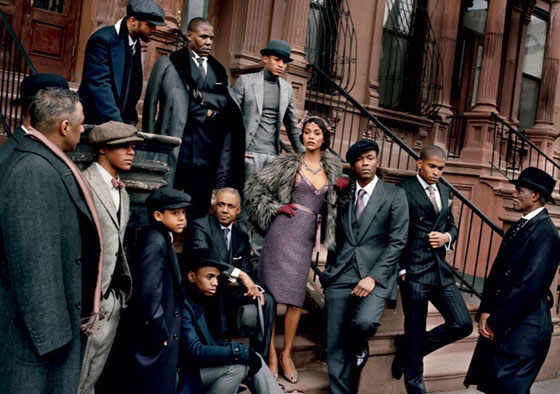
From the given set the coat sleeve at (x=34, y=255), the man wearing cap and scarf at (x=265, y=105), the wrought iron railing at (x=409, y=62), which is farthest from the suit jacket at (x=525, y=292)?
the wrought iron railing at (x=409, y=62)

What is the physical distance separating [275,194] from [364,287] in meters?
1.00

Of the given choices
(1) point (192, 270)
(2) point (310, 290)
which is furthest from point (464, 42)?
(1) point (192, 270)

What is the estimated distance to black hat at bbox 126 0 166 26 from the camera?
3.90 metres

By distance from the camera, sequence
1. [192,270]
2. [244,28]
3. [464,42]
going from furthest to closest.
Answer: [464,42] → [244,28] → [192,270]

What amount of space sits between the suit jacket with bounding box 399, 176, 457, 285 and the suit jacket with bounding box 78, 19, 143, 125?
8.03 ft

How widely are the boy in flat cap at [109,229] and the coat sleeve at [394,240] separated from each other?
6.64 feet

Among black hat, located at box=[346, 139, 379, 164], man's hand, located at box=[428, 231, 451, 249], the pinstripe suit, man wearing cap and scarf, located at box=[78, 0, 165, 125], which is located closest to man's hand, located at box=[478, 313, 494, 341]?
the pinstripe suit

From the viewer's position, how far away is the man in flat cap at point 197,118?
4793 mm

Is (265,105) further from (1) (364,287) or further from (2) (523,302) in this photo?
(2) (523,302)

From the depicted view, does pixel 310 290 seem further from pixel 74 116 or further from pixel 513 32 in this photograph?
pixel 513 32

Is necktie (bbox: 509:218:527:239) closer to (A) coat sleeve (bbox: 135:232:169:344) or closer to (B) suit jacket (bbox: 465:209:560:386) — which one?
(B) suit jacket (bbox: 465:209:560:386)

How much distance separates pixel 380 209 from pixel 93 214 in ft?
8.32

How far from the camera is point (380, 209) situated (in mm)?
4719

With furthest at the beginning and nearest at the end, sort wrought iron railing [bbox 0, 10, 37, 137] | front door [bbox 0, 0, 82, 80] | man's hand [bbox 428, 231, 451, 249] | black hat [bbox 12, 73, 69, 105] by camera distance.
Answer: front door [bbox 0, 0, 82, 80] < wrought iron railing [bbox 0, 10, 37, 137] < man's hand [bbox 428, 231, 451, 249] < black hat [bbox 12, 73, 69, 105]
